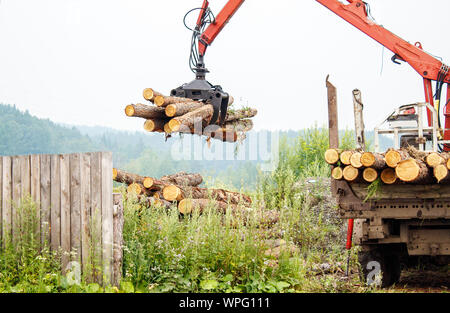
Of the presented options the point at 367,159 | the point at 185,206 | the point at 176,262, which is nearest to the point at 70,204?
the point at 176,262

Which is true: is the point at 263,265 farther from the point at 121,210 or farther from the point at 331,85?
the point at 331,85

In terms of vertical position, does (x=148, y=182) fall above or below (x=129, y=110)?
below

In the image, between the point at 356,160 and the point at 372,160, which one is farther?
the point at 356,160

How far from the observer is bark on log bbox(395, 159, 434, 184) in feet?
18.7

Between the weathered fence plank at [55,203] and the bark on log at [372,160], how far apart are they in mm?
3191

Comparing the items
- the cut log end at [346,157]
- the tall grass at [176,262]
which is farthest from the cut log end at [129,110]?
the cut log end at [346,157]

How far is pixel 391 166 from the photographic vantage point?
584cm

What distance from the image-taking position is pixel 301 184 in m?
11.1

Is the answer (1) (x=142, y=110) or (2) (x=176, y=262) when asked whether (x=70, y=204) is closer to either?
(2) (x=176, y=262)

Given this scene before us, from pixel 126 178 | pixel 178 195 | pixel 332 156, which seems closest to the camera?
pixel 332 156

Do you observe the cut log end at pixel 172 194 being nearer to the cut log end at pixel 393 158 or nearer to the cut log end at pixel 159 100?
the cut log end at pixel 159 100

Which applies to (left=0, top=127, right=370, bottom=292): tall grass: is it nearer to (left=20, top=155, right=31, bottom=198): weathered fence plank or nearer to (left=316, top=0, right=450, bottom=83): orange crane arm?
(left=20, top=155, right=31, bottom=198): weathered fence plank

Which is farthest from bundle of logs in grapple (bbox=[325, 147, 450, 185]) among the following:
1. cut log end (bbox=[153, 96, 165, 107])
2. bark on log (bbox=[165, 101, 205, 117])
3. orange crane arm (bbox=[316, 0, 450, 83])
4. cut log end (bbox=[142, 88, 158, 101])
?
cut log end (bbox=[142, 88, 158, 101])

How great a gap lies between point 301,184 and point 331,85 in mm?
4752
